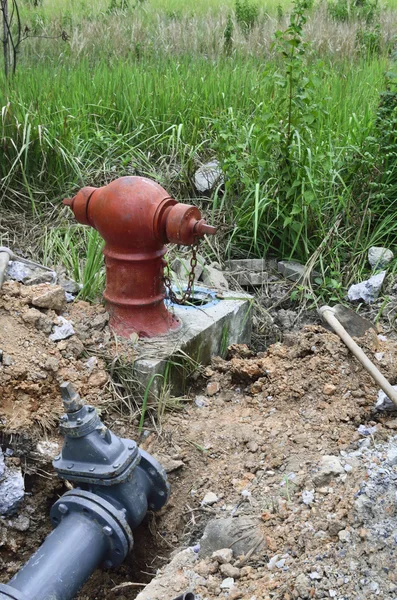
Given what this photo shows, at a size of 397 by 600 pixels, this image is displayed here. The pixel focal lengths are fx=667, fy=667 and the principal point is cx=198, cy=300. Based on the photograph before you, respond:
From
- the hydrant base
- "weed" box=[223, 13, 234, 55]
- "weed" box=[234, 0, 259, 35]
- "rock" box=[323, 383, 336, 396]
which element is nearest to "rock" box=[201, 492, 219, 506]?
"rock" box=[323, 383, 336, 396]

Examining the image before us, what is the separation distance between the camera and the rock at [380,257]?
3293 millimetres

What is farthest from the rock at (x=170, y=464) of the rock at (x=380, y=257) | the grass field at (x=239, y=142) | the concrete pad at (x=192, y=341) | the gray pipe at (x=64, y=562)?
the rock at (x=380, y=257)

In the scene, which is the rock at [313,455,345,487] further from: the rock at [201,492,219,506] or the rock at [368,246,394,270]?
the rock at [368,246,394,270]

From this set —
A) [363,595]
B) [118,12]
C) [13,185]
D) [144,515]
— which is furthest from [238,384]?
[118,12]

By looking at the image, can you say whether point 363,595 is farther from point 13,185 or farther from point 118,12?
point 118,12

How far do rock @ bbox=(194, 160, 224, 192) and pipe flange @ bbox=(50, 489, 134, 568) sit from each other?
2.30m

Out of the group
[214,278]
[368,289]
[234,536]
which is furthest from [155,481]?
[368,289]

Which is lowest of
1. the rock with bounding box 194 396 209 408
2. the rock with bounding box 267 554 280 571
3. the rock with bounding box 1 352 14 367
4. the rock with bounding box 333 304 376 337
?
the rock with bounding box 194 396 209 408

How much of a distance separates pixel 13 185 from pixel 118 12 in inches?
178

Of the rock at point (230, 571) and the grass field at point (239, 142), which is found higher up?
the grass field at point (239, 142)

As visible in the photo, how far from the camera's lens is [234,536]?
1738 millimetres

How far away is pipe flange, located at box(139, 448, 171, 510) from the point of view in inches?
75.3

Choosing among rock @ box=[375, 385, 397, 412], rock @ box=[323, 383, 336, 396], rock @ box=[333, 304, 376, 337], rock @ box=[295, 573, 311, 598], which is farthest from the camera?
rock @ box=[333, 304, 376, 337]

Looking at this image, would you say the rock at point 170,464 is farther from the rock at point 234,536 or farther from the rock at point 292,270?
the rock at point 292,270
